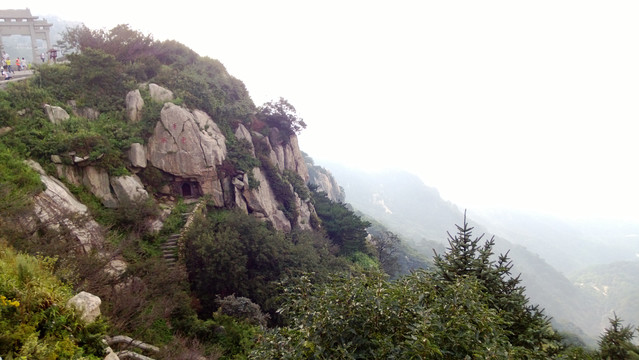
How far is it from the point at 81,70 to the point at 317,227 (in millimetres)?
16775

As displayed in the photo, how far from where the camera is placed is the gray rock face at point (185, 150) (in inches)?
628

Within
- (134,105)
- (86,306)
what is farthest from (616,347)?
(134,105)

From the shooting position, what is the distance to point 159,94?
56.9 ft

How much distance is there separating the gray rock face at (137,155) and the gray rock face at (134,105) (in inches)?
77.1

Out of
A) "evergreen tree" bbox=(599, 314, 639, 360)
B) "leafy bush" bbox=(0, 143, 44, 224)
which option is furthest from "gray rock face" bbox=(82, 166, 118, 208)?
"evergreen tree" bbox=(599, 314, 639, 360)

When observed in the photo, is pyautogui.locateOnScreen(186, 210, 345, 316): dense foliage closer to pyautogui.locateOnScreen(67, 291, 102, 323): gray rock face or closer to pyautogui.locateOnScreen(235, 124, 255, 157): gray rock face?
pyautogui.locateOnScreen(67, 291, 102, 323): gray rock face

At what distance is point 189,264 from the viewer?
1297 cm

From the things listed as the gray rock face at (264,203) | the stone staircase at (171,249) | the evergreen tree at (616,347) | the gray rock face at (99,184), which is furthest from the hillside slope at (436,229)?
the gray rock face at (99,184)

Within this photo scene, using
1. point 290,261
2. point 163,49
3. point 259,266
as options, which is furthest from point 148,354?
point 163,49

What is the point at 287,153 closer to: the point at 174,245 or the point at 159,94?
the point at 159,94

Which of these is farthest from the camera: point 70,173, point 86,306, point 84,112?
point 84,112

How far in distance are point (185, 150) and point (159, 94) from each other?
12.4ft

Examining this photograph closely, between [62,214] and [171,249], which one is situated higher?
[62,214]

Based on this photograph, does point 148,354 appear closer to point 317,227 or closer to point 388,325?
point 388,325
